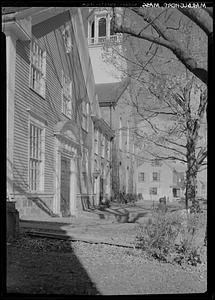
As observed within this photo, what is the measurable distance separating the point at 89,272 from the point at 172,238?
1.24m

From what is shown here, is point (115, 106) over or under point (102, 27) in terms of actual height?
under

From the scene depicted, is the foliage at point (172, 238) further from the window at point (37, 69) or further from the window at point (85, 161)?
the window at point (37, 69)

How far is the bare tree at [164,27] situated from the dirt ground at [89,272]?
2471 mm

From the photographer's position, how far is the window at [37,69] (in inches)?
238

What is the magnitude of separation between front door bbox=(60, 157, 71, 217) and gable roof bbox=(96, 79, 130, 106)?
1.64m

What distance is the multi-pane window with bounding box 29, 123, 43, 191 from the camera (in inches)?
222

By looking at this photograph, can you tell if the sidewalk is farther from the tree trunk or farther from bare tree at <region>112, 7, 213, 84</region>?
bare tree at <region>112, 7, 213, 84</region>

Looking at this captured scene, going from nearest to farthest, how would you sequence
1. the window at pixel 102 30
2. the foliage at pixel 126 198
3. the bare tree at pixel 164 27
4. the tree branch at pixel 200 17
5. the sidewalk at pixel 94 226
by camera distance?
1. the tree branch at pixel 200 17
2. the bare tree at pixel 164 27
3. the sidewalk at pixel 94 226
4. the window at pixel 102 30
5. the foliage at pixel 126 198

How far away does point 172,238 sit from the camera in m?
4.78

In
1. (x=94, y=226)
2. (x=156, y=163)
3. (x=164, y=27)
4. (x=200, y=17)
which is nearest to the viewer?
(x=200, y=17)

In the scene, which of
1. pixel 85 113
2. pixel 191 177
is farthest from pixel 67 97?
pixel 191 177

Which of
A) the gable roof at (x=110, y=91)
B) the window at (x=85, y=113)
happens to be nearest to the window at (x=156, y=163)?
the gable roof at (x=110, y=91)

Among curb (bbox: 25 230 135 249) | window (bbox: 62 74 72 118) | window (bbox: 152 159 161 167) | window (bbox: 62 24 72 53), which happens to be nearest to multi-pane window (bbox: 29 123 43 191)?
curb (bbox: 25 230 135 249)

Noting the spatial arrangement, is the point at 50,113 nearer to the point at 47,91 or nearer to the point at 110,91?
the point at 47,91
